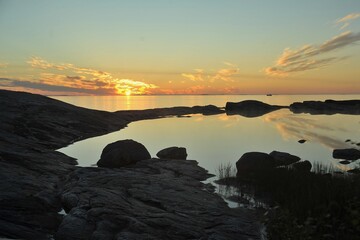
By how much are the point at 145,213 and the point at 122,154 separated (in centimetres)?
1421

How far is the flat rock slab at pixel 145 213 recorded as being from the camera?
10016 mm

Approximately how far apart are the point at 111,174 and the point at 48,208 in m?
4.37

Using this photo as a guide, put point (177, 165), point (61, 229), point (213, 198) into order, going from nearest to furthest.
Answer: point (61, 229) < point (213, 198) < point (177, 165)

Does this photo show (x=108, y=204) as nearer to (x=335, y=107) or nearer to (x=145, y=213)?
(x=145, y=213)

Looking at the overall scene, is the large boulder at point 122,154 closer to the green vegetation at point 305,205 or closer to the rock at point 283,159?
the green vegetation at point 305,205

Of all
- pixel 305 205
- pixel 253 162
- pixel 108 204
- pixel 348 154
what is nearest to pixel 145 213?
pixel 108 204

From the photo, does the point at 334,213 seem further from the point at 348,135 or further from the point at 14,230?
the point at 348,135

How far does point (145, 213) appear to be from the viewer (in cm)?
1130

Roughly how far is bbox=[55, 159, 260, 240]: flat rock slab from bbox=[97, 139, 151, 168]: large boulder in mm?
8126

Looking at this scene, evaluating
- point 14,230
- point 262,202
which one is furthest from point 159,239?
point 262,202

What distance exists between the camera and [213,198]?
1523cm

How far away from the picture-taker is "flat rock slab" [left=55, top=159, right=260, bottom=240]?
10016 millimetres

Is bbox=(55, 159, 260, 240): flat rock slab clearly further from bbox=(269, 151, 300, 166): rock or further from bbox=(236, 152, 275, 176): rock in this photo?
bbox=(269, 151, 300, 166): rock

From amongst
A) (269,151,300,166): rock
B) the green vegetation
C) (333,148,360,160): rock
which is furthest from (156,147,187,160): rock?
(333,148,360,160): rock
